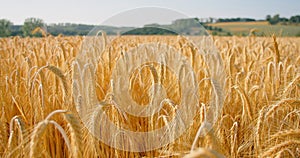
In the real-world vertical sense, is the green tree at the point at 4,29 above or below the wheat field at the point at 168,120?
above

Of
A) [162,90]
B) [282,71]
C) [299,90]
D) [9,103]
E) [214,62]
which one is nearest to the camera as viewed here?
[162,90]

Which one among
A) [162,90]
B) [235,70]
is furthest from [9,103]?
[235,70]

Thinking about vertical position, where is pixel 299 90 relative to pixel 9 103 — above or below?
above

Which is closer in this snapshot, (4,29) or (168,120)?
(168,120)

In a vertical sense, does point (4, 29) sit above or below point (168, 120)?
above

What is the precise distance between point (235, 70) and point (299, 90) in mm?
744

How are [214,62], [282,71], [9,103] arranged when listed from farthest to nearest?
1. [214,62]
2. [282,71]
3. [9,103]

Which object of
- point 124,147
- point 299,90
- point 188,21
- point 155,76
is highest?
point 188,21

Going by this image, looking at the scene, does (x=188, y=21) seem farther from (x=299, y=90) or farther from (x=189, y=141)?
(x=189, y=141)

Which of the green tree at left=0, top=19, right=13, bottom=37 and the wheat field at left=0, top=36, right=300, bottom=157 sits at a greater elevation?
the green tree at left=0, top=19, right=13, bottom=37

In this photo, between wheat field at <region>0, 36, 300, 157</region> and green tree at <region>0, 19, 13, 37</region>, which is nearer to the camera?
wheat field at <region>0, 36, 300, 157</region>

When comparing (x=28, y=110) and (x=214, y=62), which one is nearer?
(x=28, y=110)

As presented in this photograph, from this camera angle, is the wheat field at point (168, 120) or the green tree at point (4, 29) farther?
the green tree at point (4, 29)

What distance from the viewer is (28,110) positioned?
1582 millimetres
